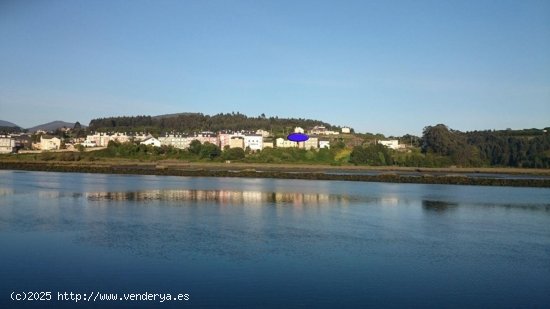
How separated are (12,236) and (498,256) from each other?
33.5ft

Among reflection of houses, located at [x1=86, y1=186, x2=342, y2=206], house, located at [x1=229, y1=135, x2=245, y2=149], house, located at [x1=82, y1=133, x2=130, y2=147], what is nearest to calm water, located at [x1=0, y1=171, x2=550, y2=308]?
reflection of houses, located at [x1=86, y1=186, x2=342, y2=206]

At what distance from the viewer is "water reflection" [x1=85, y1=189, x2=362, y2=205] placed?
20.4 meters

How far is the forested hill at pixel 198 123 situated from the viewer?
82.8 metres

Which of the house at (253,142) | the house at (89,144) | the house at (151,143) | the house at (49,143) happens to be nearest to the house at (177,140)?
the house at (151,143)

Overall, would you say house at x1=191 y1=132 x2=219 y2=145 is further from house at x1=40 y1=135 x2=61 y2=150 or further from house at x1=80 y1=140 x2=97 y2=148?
house at x1=40 y1=135 x2=61 y2=150

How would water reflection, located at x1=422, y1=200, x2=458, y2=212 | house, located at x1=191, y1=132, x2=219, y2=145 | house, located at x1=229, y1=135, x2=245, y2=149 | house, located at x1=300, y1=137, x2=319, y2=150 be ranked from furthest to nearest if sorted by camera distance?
house, located at x1=191, y1=132, x2=219, y2=145 → house, located at x1=300, y1=137, x2=319, y2=150 → house, located at x1=229, y1=135, x2=245, y2=149 → water reflection, located at x1=422, y1=200, x2=458, y2=212

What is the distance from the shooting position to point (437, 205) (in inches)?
835

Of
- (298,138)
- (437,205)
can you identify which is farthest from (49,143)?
(437,205)

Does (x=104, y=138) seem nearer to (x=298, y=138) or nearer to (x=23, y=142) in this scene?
(x=23, y=142)

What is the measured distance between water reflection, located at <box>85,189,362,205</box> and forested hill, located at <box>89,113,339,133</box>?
2147 inches

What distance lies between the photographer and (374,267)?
9.91 meters

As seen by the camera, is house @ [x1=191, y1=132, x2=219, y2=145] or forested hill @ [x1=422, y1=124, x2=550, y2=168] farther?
house @ [x1=191, y1=132, x2=219, y2=145]

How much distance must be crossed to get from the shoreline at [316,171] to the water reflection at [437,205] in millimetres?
13291

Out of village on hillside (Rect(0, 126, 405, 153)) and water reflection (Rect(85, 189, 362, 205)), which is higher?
village on hillside (Rect(0, 126, 405, 153))
